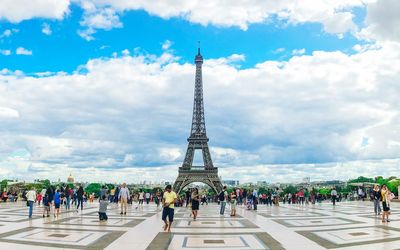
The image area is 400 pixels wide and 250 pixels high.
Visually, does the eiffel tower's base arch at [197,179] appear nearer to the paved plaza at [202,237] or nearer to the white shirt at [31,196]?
the white shirt at [31,196]

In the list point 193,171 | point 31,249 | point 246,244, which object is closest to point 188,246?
point 246,244

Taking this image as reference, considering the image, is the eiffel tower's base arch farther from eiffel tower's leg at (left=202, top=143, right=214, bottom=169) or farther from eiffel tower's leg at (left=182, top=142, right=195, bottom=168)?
eiffel tower's leg at (left=182, top=142, right=195, bottom=168)

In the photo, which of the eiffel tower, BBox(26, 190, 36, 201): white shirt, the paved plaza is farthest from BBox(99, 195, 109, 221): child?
the eiffel tower

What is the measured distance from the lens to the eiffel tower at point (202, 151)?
333 feet

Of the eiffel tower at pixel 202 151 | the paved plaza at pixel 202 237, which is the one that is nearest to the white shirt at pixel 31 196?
the paved plaza at pixel 202 237

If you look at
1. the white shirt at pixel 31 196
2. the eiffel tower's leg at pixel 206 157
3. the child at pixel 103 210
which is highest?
the eiffel tower's leg at pixel 206 157

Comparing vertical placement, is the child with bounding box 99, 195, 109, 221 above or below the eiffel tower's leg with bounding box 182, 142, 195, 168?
below

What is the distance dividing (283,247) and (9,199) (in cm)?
4124

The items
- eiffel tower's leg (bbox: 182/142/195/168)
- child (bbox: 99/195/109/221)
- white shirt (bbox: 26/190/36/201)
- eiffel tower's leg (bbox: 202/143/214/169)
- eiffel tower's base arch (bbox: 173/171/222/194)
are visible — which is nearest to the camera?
child (bbox: 99/195/109/221)

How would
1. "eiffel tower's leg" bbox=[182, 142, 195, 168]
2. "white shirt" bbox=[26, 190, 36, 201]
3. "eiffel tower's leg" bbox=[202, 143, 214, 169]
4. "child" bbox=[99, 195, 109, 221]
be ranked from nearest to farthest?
"child" bbox=[99, 195, 109, 221] → "white shirt" bbox=[26, 190, 36, 201] → "eiffel tower's leg" bbox=[202, 143, 214, 169] → "eiffel tower's leg" bbox=[182, 142, 195, 168]

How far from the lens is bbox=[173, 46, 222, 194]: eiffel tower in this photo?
4001 inches

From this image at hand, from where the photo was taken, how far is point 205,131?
11138 centimetres

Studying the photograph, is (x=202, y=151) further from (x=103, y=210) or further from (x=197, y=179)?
(x=103, y=210)

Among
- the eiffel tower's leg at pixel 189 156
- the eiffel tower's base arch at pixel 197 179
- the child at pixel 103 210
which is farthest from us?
the eiffel tower's leg at pixel 189 156
